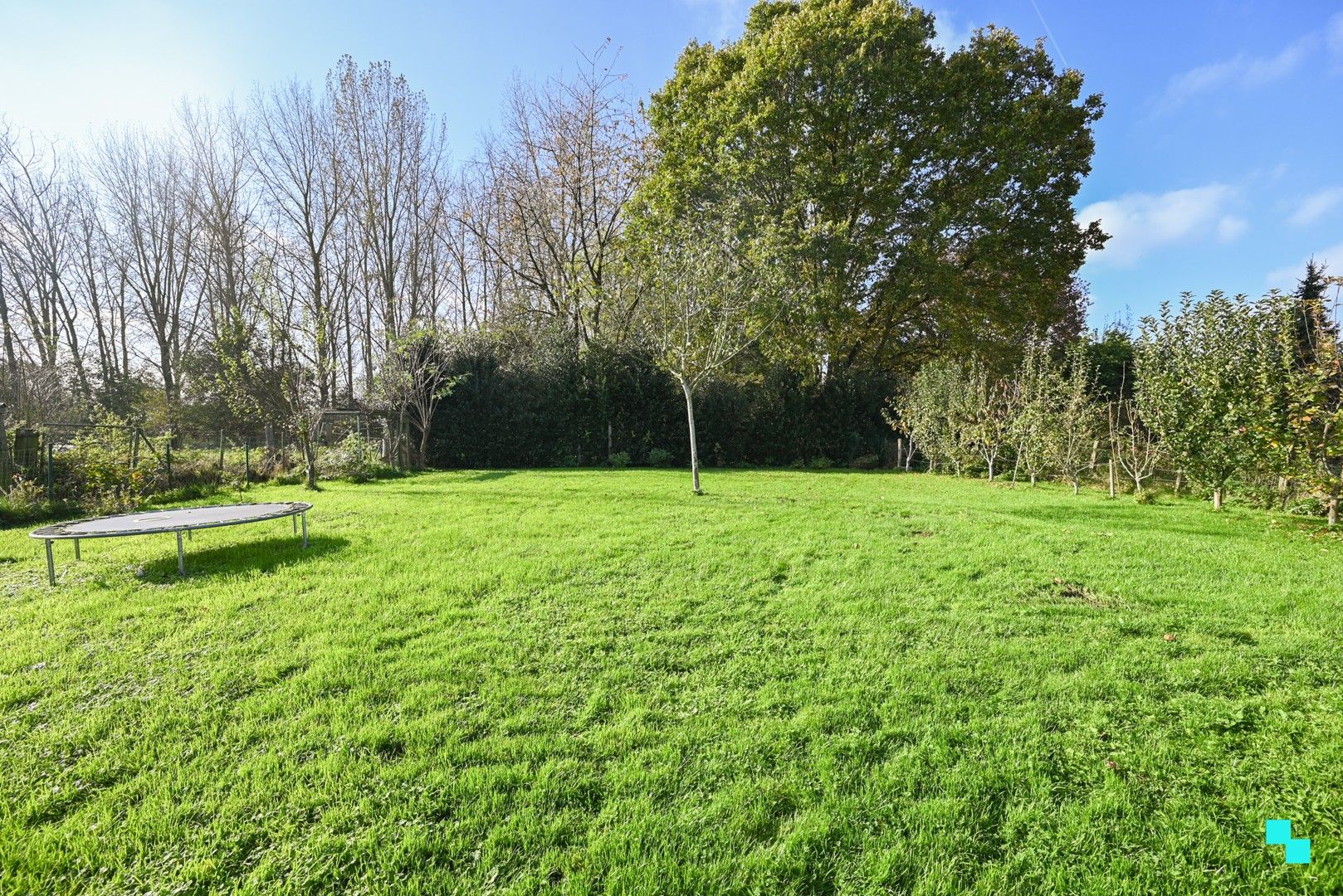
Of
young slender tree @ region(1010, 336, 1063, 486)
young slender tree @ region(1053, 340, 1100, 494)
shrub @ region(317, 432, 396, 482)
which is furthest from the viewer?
shrub @ region(317, 432, 396, 482)

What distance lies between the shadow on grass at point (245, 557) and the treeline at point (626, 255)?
6.51 m

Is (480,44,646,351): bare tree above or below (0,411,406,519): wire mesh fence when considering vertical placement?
above

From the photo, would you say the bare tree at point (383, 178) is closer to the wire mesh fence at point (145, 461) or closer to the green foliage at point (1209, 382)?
the wire mesh fence at point (145, 461)

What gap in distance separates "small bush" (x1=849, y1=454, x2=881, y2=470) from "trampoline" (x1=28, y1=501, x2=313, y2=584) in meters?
14.3

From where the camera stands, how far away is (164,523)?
553cm

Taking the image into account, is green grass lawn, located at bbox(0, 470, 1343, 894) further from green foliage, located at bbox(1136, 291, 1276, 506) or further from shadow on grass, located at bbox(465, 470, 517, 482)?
shadow on grass, located at bbox(465, 470, 517, 482)

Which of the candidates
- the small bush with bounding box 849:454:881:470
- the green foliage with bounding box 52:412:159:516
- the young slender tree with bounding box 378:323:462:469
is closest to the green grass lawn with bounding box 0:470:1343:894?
the green foliage with bounding box 52:412:159:516

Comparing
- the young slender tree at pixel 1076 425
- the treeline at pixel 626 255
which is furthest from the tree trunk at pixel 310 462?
the young slender tree at pixel 1076 425

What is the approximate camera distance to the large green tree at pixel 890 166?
14.9m

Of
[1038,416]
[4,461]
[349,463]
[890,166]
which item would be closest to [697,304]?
[1038,416]

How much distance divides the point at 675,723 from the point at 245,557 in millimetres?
5370

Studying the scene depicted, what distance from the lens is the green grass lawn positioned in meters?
1.93

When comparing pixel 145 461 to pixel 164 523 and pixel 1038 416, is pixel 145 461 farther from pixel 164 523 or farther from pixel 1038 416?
pixel 1038 416

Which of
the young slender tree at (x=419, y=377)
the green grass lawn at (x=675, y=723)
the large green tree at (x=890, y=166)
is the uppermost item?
the large green tree at (x=890, y=166)
